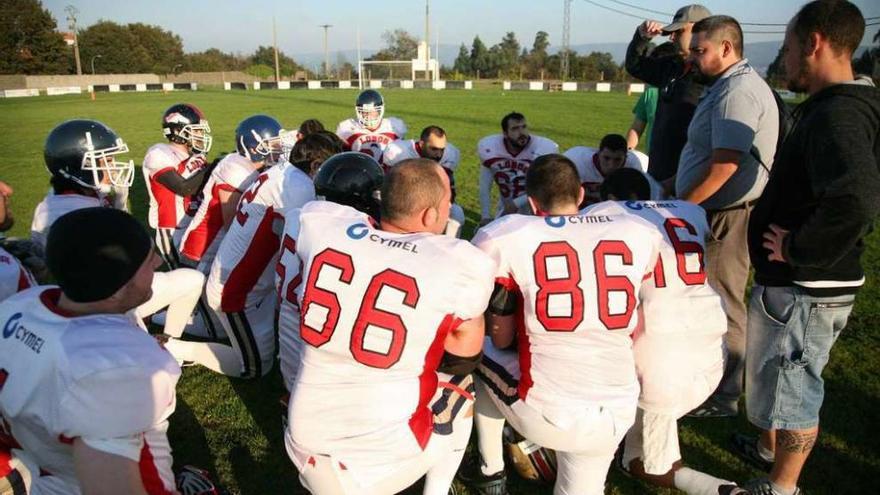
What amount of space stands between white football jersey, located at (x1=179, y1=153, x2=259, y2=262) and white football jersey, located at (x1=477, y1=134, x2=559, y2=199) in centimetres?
338

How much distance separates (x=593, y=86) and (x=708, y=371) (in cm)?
5627

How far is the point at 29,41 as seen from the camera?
64250 mm

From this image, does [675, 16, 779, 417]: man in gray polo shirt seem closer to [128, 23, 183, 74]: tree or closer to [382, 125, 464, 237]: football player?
[382, 125, 464, 237]: football player

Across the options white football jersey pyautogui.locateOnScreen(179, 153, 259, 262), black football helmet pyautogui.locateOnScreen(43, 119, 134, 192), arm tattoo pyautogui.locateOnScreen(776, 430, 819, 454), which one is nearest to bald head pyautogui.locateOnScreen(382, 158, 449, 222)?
arm tattoo pyautogui.locateOnScreen(776, 430, 819, 454)

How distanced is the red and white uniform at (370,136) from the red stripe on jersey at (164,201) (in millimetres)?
3013

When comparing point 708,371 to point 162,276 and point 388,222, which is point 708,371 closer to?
point 388,222

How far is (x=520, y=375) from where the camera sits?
10.0 feet

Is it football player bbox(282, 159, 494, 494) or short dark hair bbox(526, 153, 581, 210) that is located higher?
short dark hair bbox(526, 153, 581, 210)

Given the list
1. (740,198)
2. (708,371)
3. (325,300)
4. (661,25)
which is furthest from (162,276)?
(661,25)

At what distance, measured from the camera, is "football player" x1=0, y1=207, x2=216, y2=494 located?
191 centimetres

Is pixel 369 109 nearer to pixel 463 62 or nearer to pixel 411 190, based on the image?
pixel 411 190

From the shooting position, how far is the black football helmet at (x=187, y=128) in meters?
6.32

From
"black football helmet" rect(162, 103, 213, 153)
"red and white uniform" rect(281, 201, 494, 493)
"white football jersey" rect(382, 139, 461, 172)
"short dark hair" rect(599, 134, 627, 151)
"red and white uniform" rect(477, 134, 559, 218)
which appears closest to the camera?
"red and white uniform" rect(281, 201, 494, 493)

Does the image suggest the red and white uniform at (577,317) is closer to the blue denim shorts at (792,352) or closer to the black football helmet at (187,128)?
the blue denim shorts at (792,352)
